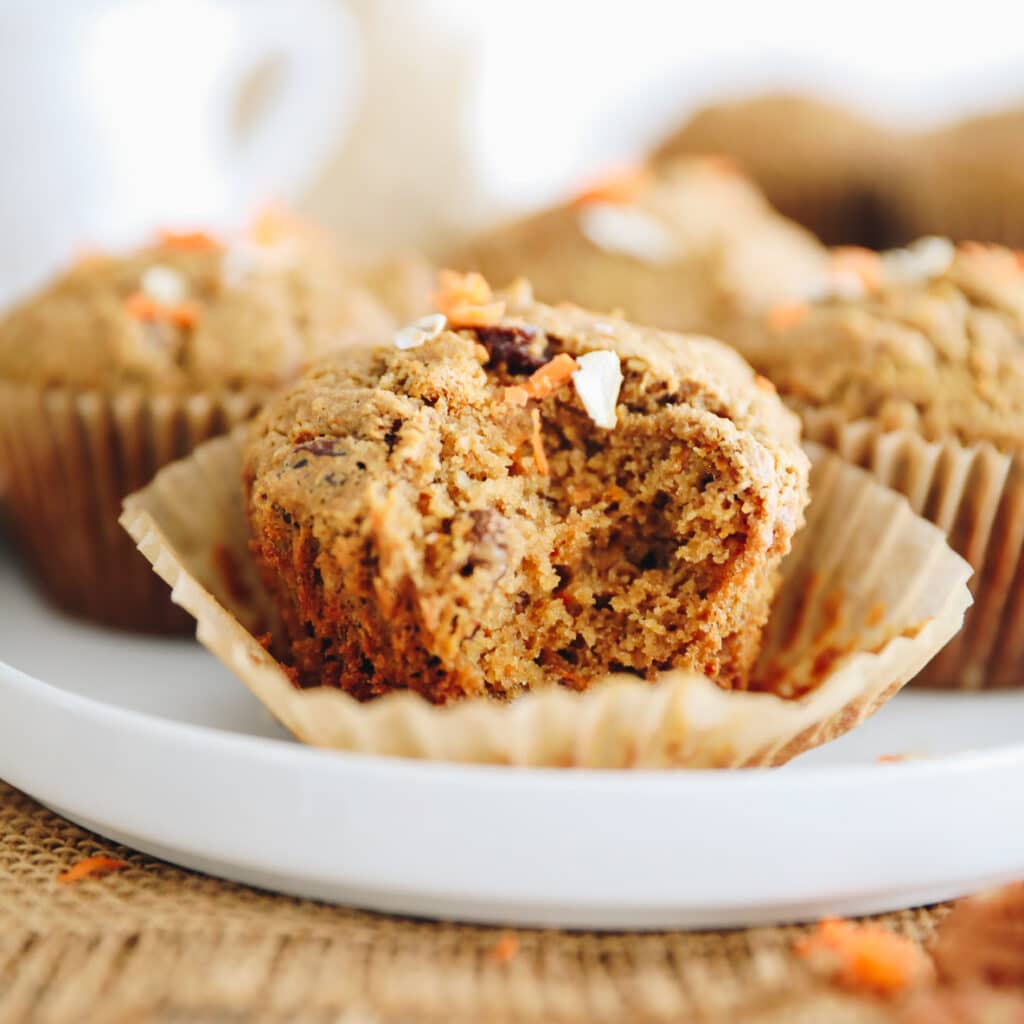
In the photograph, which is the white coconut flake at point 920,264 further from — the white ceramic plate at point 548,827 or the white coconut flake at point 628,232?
the white ceramic plate at point 548,827

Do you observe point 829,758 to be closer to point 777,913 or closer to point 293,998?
point 777,913

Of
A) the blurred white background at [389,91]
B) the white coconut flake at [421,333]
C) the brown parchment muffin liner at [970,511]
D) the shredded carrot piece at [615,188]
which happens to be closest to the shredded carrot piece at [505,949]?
the white coconut flake at [421,333]

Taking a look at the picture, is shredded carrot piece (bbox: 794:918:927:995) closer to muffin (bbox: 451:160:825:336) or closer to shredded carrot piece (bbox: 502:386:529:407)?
Answer: shredded carrot piece (bbox: 502:386:529:407)

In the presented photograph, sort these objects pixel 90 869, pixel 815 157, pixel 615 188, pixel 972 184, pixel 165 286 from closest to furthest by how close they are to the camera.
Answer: pixel 90 869 → pixel 165 286 → pixel 615 188 → pixel 972 184 → pixel 815 157

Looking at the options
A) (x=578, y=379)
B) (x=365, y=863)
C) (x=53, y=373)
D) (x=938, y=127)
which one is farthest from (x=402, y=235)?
(x=365, y=863)

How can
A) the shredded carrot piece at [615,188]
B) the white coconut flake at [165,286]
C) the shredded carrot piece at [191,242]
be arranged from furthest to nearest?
1. the shredded carrot piece at [615,188]
2. the shredded carrot piece at [191,242]
3. the white coconut flake at [165,286]

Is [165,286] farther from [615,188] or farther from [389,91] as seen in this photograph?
[389,91]

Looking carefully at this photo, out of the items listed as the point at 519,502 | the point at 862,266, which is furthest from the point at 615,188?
the point at 519,502
